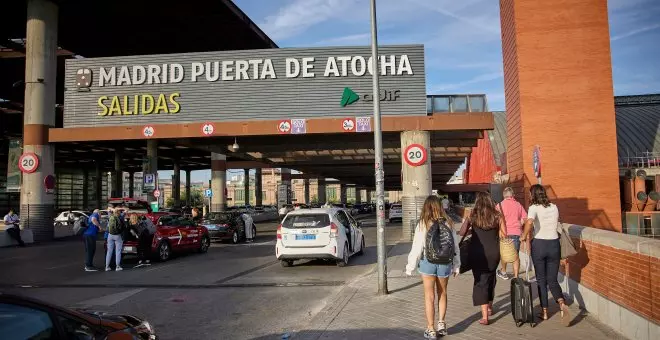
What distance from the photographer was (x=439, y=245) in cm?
582

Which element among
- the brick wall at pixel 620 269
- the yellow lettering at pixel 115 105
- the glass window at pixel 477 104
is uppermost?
the yellow lettering at pixel 115 105

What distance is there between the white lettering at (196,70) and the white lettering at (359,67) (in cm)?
671

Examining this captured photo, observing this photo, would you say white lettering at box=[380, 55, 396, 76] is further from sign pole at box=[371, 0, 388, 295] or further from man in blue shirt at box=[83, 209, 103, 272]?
man in blue shirt at box=[83, 209, 103, 272]

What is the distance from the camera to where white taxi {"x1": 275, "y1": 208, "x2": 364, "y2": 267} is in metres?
12.8

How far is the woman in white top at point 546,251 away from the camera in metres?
6.46

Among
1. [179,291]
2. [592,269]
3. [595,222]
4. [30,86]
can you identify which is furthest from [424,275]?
[30,86]

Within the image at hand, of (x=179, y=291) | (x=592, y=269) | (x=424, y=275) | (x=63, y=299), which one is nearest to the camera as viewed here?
(x=424, y=275)

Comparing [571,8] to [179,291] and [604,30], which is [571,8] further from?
[179,291]

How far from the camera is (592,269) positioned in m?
6.85

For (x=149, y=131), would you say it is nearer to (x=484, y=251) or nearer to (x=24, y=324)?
(x=484, y=251)

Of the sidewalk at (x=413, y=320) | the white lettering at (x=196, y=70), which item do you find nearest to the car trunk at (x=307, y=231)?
the sidewalk at (x=413, y=320)

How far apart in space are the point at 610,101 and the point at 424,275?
1230cm

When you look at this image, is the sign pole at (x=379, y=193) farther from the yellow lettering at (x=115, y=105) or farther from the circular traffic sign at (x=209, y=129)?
the yellow lettering at (x=115, y=105)

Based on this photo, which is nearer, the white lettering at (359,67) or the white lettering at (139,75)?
the white lettering at (359,67)
